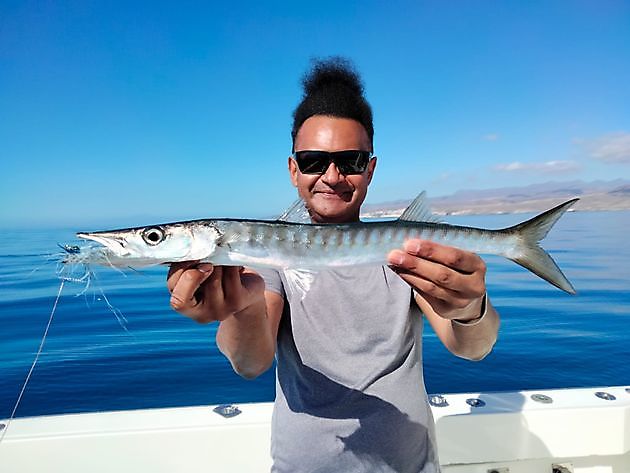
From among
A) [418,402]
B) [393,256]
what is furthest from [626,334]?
[393,256]

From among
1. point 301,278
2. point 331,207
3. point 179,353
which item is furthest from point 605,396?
point 179,353

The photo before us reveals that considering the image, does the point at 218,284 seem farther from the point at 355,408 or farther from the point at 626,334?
the point at 626,334

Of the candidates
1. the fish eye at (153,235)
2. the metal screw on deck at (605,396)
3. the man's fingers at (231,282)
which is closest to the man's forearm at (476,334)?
the man's fingers at (231,282)

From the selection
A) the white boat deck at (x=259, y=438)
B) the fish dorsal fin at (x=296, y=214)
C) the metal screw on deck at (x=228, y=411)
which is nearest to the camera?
the fish dorsal fin at (x=296, y=214)

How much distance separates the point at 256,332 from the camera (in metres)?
1.90

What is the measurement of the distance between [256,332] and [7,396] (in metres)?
6.13

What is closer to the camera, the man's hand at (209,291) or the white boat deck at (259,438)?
the man's hand at (209,291)

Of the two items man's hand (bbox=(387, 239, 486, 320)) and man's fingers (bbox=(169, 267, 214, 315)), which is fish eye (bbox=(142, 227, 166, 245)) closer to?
man's fingers (bbox=(169, 267, 214, 315))

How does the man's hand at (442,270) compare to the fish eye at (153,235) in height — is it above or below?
below

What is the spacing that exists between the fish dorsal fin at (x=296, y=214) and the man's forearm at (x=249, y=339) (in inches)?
19.0

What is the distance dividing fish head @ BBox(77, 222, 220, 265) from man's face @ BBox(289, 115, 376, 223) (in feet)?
2.12

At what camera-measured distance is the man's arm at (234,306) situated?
1.60 m

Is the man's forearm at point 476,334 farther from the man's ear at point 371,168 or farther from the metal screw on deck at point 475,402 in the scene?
the metal screw on deck at point 475,402

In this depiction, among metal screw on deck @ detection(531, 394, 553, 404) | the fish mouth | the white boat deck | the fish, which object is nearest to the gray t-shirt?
the fish
